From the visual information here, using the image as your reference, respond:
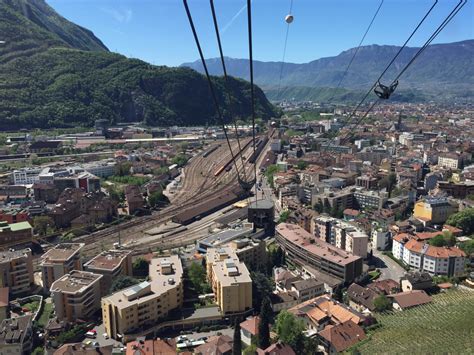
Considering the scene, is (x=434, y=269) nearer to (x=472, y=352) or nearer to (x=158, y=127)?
(x=472, y=352)

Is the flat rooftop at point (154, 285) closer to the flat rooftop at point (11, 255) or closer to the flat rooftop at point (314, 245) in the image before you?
the flat rooftop at point (11, 255)

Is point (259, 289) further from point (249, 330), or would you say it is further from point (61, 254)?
point (61, 254)

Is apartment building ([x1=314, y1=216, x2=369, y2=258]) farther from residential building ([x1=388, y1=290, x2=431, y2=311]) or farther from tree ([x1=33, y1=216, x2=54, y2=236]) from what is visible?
tree ([x1=33, y1=216, x2=54, y2=236])

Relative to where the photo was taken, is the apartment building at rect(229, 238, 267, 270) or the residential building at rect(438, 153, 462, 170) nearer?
the apartment building at rect(229, 238, 267, 270)

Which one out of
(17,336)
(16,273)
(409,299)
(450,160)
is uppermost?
(450,160)

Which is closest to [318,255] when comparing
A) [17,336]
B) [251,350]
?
[251,350]

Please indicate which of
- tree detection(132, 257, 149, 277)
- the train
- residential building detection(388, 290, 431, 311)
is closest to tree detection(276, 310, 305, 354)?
residential building detection(388, 290, 431, 311)
